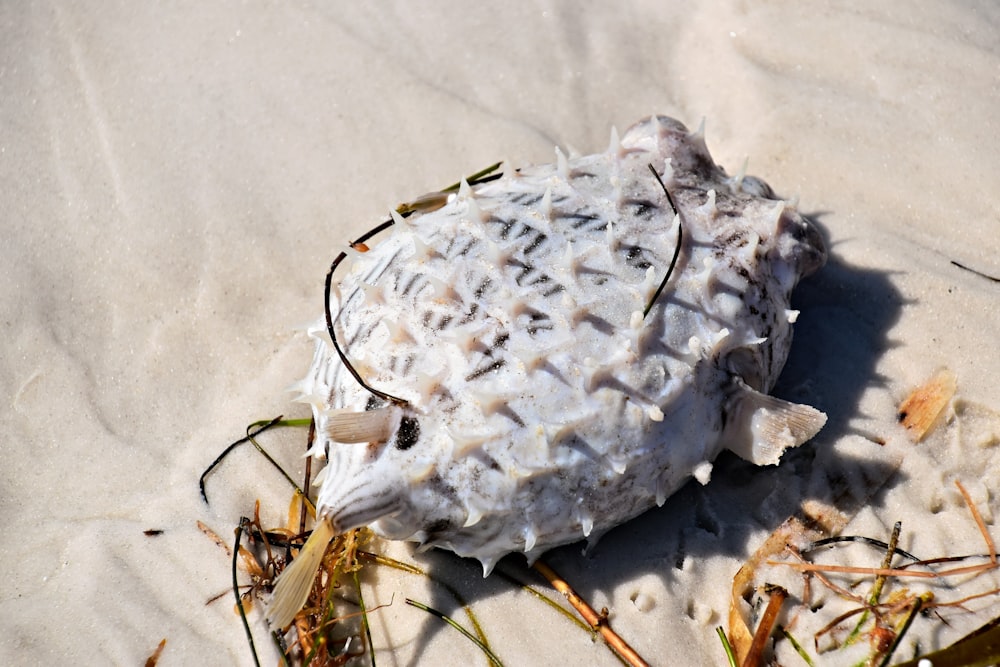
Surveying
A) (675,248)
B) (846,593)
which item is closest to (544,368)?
(675,248)

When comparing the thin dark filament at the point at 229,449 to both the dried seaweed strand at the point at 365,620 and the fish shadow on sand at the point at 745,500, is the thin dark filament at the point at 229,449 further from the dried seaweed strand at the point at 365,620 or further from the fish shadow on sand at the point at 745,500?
the fish shadow on sand at the point at 745,500

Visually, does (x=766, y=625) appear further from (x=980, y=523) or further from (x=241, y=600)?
(x=241, y=600)

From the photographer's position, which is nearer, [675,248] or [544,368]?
[544,368]

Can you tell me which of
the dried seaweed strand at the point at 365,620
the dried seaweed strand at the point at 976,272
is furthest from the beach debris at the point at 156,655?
the dried seaweed strand at the point at 976,272

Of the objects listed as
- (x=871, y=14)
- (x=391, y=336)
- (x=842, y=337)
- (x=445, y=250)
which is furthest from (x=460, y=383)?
(x=871, y=14)

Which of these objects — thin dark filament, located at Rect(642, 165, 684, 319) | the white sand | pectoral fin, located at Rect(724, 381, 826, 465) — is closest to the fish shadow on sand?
the white sand

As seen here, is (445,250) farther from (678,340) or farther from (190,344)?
(190,344)

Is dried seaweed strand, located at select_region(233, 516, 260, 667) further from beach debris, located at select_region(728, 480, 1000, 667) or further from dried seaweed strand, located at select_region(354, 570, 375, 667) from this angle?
beach debris, located at select_region(728, 480, 1000, 667)
